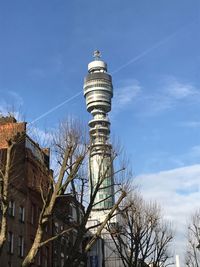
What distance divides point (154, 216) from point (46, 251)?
14.1m

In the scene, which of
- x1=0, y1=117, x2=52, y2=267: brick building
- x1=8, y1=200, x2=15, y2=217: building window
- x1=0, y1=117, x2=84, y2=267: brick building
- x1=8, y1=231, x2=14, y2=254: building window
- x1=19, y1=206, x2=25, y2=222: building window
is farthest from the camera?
x1=19, y1=206, x2=25, y2=222: building window

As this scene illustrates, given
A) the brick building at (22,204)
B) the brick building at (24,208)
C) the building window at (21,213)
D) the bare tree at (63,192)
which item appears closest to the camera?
the bare tree at (63,192)

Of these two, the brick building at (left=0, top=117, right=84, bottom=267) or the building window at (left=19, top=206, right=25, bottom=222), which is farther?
the building window at (left=19, top=206, right=25, bottom=222)

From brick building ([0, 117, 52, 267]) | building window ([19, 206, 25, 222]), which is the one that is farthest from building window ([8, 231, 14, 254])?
building window ([19, 206, 25, 222])

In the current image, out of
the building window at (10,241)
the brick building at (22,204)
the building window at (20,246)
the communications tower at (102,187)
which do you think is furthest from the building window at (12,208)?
the communications tower at (102,187)

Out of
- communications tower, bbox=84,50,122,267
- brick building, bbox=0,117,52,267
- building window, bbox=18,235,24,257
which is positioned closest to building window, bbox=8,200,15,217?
brick building, bbox=0,117,52,267

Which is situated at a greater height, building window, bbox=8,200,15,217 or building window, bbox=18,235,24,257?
building window, bbox=8,200,15,217

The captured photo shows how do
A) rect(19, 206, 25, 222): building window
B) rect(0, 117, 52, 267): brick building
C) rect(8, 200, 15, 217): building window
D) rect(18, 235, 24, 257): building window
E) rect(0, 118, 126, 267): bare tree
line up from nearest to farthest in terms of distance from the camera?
rect(0, 118, 126, 267): bare tree → rect(0, 117, 52, 267): brick building → rect(8, 200, 15, 217): building window → rect(18, 235, 24, 257): building window → rect(19, 206, 25, 222): building window

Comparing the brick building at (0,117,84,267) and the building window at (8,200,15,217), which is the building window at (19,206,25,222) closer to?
the brick building at (0,117,84,267)

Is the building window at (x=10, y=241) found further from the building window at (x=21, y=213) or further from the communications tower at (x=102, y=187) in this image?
the communications tower at (x=102, y=187)

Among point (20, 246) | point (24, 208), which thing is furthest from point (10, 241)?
point (24, 208)

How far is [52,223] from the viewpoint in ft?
174

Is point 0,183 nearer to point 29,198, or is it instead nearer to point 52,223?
point 29,198

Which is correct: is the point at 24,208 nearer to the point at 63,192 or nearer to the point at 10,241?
the point at 10,241
